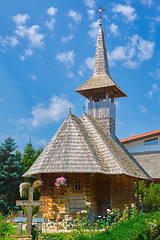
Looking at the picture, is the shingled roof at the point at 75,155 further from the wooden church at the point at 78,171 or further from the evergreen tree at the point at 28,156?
the evergreen tree at the point at 28,156

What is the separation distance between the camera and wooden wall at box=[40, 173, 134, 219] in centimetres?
1148

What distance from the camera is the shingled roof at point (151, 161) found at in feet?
70.1

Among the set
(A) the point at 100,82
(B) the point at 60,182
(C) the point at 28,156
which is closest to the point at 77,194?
(B) the point at 60,182

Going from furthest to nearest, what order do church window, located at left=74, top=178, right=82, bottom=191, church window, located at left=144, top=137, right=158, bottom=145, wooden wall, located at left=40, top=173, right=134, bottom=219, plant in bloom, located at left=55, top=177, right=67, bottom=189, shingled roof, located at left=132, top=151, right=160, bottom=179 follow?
church window, located at left=144, top=137, right=158, bottom=145
shingled roof, located at left=132, top=151, right=160, bottom=179
church window, located at left=74, top=178, right=82, bottom=191
wooden wall, located at left=40, top=173, right=134, bottom=219
plant in bloom, located at left=55, top=177, right=67, bottom=189

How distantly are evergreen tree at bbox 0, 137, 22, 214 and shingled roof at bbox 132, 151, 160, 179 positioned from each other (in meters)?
10.4

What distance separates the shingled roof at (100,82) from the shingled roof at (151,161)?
6.80m

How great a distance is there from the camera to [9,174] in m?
18.7

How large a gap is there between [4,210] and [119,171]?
31.7 ft

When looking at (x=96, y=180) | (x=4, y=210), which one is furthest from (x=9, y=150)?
(x=96, y=180)

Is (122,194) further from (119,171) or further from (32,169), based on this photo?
(32,169)

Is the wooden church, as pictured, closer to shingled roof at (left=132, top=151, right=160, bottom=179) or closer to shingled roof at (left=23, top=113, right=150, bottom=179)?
shingled roof at (left=23, top=113, right=150, bottom=179)

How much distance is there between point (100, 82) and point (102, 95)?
1177mm

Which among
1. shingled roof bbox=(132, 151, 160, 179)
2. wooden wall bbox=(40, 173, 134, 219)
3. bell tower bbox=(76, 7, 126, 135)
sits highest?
bell tower bbox=(76, 7, 126, 135)

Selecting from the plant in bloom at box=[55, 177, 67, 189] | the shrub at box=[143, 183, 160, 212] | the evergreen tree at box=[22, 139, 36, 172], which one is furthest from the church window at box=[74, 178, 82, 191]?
the evergreen tree at box=[22, 139, 36, 172]
